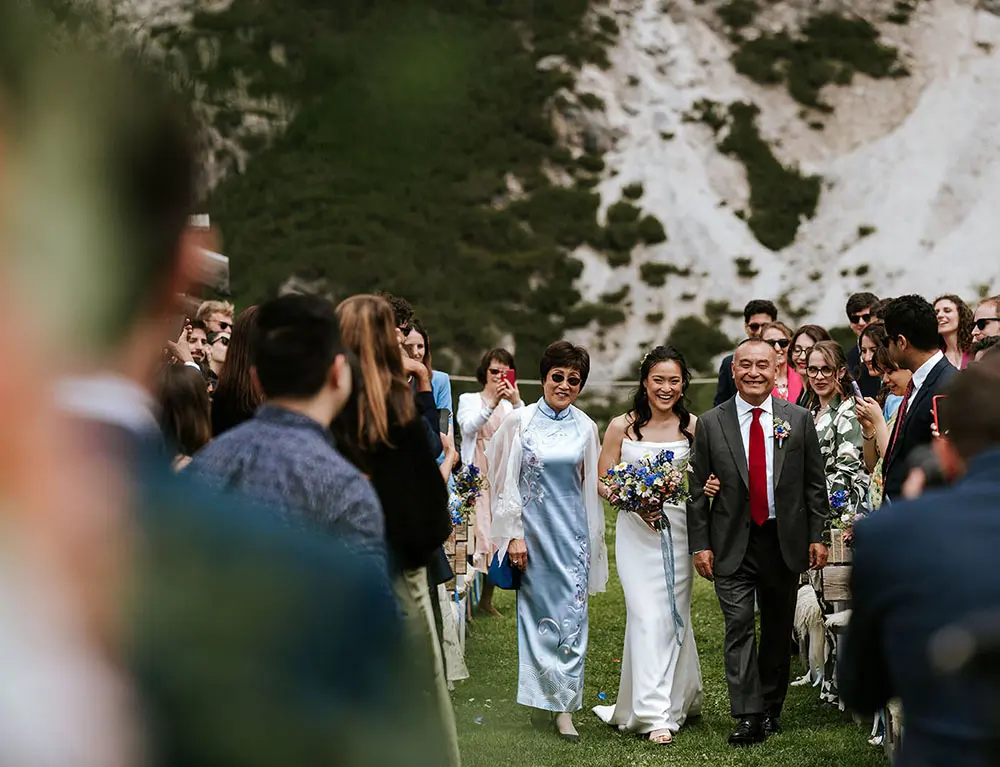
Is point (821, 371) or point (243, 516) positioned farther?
point (821, 371)

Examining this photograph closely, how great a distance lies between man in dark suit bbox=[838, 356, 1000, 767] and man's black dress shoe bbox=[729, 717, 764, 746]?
5.26 metres

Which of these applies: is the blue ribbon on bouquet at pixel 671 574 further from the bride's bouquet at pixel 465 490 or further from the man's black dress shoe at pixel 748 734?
the bride's bouquet at pixel 465 490

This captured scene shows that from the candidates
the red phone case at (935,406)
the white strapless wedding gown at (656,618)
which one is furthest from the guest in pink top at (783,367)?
the red phone case at (935,406)

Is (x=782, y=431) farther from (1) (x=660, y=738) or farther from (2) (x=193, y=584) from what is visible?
(2) (x=193, y=584)

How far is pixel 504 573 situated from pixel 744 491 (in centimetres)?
156

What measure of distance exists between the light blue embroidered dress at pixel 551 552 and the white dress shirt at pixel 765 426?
3.02 ft

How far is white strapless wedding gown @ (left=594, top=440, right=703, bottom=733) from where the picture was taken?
7.95 meters

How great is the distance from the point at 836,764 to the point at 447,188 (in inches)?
268

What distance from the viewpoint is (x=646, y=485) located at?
7812mm

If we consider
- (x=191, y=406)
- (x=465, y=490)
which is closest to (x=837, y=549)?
(x=465, y=490)

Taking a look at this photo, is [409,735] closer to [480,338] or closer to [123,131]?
[123,131]

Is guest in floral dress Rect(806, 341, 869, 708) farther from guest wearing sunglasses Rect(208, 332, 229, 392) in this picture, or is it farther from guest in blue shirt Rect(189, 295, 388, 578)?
guest in blue shirt Rect(189, 295, 388, 578)

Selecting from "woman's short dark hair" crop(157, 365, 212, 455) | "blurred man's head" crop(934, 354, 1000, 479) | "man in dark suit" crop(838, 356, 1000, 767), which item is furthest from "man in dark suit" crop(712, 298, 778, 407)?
"man in dark suit" crop(838, 356, 1000, 767)

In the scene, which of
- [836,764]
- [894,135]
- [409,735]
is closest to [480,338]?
[409,735]
